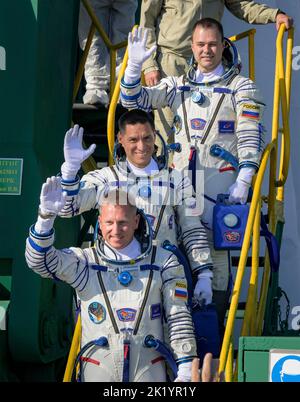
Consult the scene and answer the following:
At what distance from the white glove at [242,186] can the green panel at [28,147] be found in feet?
3.88

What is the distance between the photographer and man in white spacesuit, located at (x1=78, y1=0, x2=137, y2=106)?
8164 millimetres

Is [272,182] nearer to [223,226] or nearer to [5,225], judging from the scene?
[223,226]

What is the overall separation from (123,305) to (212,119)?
1.63 m

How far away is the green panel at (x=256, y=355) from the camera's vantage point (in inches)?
219

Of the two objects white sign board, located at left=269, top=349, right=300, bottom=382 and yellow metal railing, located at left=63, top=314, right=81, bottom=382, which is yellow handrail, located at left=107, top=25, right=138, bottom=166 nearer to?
yellow metal railing, located at left=63, top=314, right=81, bottom=382

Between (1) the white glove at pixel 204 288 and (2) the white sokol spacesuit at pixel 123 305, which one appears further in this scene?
(1) the white glove at pixel 204 288

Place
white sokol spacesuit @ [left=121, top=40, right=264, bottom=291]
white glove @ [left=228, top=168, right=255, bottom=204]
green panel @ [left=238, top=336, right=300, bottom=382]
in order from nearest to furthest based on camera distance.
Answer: green panel @ [left=238, top=336, right=300, bottom=382] < white glove @ [left=228, top=168, right=255, bottom=204] < white sokol spacesuit @ [left=121, top=40, right=264, bottom=291]

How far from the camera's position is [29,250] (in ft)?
19.3

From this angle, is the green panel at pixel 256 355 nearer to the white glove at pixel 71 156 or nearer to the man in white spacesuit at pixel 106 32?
the white glove at pixel 71 156

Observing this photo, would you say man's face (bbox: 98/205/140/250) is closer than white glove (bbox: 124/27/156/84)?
Yes

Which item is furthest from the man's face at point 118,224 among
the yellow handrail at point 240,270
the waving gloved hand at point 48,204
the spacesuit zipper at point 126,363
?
the yellow handrail at point 240,270

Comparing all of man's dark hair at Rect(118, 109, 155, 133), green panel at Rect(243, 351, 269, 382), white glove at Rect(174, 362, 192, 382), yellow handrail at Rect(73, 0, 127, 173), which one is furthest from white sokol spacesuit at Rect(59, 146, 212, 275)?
yellow handrail at Rect(73, 0, 127, 173)

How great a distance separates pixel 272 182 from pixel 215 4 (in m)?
1.45
